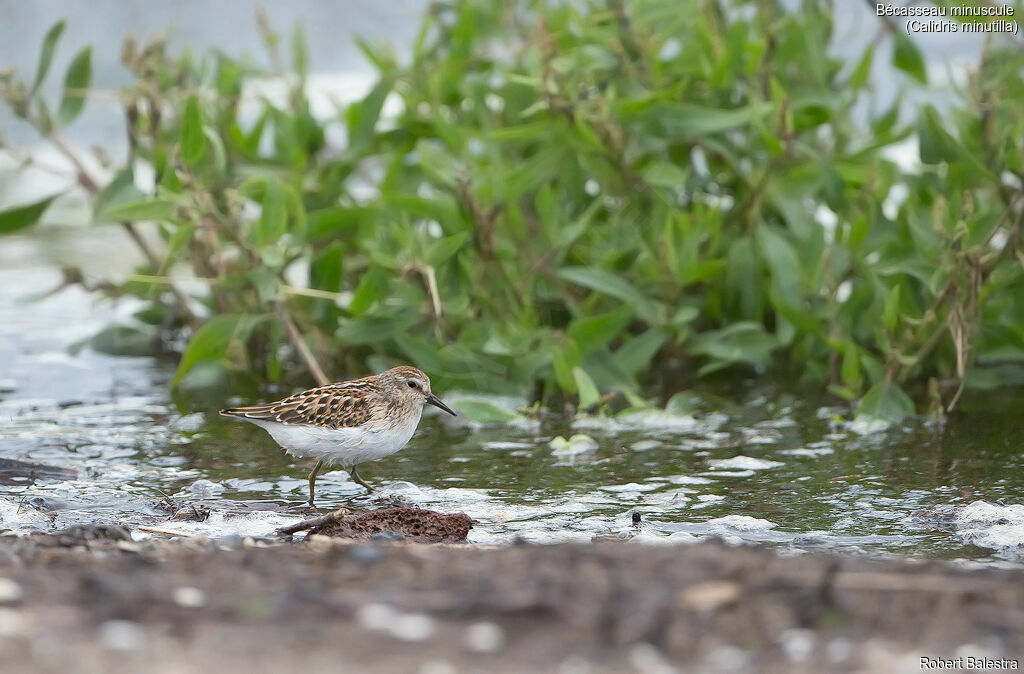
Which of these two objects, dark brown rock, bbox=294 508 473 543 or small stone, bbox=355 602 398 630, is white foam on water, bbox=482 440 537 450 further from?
small stone, bbox=355 602 398 630

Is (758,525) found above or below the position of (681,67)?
below

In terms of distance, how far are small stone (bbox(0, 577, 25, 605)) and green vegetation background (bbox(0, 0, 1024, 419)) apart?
3.72 metres

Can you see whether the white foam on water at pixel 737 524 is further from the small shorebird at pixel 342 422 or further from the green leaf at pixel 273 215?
the green leaf at pixel 273 215

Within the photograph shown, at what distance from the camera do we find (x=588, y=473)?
7.00m

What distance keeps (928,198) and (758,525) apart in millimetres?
3953

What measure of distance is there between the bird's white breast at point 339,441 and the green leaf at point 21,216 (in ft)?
9.29

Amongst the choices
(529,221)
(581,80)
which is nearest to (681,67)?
(581,80)

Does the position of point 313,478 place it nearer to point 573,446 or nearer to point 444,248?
point 573,446

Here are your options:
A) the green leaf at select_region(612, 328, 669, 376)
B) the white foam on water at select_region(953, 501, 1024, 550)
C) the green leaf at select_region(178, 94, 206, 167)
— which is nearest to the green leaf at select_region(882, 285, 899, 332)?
the green leaf at select_region(612, 328, 669, 376)

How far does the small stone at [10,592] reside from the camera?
3803mm

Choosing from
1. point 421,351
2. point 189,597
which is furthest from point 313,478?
point 189,597

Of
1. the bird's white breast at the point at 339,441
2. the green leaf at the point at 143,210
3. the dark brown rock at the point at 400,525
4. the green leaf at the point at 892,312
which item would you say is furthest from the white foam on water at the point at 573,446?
the green leaf at the point at 143,210

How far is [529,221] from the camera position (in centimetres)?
905

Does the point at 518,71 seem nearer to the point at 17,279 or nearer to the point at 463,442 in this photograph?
the point at 463,442
